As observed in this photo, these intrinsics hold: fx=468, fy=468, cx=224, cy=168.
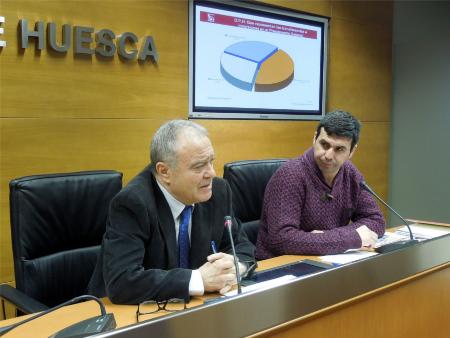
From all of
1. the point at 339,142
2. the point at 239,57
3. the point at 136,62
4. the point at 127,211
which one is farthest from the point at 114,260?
the point at 239,57

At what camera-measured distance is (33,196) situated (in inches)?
66.7

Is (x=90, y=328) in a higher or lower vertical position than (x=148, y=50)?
lower

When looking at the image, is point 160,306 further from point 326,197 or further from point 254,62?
point 254,62

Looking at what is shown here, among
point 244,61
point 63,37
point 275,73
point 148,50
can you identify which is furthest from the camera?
point 275,73

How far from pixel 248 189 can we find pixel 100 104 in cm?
110

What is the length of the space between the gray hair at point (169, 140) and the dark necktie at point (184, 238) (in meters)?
0.20

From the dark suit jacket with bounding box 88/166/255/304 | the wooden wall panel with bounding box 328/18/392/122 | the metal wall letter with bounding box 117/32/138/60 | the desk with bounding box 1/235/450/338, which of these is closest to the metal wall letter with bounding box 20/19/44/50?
the metal wall letter with bounding box 117/32/138/60

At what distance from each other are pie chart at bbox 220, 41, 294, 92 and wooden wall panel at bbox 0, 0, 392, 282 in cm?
30

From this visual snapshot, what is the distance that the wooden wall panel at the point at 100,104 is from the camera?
2.46 m

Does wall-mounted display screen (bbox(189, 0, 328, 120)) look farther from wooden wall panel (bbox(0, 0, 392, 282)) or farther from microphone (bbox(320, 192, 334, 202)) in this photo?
microphone (bbox(320, 192, 334, 202))

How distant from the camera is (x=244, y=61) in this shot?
3469mm

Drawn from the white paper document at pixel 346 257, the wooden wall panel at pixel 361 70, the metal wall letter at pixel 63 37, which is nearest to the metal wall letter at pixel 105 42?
the metal wall letter at pixel 63 37

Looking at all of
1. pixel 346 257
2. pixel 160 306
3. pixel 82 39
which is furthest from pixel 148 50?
pixel 160 306

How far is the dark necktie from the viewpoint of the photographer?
1.60m
